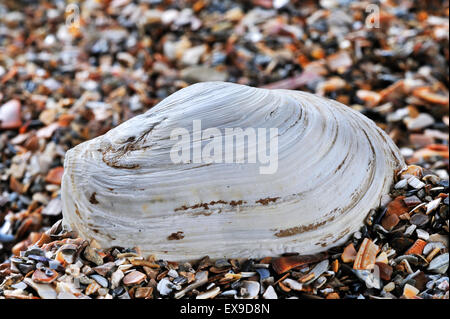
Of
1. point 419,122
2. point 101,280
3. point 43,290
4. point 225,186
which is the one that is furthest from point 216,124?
point 419,122

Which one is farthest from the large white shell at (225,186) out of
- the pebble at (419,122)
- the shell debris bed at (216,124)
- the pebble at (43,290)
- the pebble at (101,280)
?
the pebble at (419,122)

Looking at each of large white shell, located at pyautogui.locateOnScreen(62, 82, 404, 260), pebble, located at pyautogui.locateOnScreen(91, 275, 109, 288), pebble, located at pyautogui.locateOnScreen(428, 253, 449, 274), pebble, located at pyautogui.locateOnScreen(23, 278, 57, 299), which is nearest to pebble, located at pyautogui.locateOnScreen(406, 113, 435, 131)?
large white shell, located at pyautogui.locateOnScreen(62, 82, 404, 260)

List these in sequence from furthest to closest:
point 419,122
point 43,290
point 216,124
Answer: point 419,122 < point 216,124 < point 43,290

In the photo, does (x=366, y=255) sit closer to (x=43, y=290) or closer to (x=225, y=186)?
(x=225, y=186)

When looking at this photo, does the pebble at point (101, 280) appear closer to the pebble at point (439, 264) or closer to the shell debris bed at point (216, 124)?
the shell debris bed at point (216, 124)

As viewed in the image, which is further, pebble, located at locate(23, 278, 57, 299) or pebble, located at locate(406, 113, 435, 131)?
pebble, located at locate(406, 113, 435, 131)

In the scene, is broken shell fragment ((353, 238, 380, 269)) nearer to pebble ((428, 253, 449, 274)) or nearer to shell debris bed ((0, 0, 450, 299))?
shell debris bed ((0, 0, 450, 299))

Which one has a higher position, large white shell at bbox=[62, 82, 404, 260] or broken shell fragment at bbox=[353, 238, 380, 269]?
large white shell at bbox=[62, 82, 404, 260]
